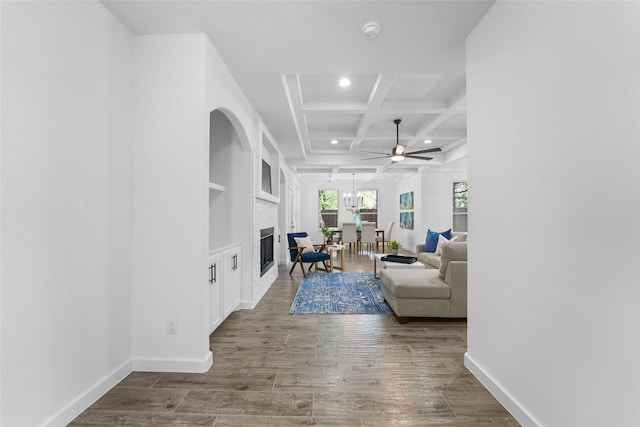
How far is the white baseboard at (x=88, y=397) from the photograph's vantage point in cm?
160

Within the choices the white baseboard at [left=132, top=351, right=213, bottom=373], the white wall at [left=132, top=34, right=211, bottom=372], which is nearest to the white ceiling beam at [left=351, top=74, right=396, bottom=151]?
the white wall at [left=132, top=34, right=211, bottom=372]

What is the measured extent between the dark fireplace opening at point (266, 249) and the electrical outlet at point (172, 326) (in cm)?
206

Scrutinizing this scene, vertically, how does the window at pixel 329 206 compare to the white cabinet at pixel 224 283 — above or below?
above

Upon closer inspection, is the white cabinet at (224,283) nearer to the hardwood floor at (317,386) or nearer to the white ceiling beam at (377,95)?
the hardwood floor at (317,386)

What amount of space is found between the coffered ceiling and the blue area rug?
2.58 m

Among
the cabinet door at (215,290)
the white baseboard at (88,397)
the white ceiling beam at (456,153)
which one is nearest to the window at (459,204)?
the white ceiling beam at (456,153)

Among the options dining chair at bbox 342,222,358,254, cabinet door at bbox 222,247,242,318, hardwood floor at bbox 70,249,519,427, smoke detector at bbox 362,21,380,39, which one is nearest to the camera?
hardwood floor at bbox 70,249,519,427

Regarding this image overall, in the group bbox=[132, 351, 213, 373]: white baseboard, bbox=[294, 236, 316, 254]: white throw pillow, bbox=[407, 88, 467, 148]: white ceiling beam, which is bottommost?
bbox=[132, 351, 213, 373]: white baseboard

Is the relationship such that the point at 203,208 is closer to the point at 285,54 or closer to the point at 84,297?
the point at 84,297

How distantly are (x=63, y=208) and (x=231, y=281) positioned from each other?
76.7 inches

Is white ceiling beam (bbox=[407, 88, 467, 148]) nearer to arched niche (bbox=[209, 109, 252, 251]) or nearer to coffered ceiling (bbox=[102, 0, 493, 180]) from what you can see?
coffered ceiling (bbox=[102, 0, 493, 180])

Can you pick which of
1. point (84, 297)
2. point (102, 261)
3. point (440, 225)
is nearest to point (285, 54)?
point (102, 261)

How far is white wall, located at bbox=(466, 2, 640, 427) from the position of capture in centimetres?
109

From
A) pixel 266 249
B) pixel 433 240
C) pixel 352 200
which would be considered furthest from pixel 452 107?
pixel 352 200
